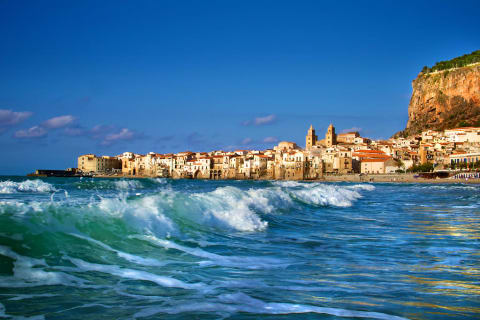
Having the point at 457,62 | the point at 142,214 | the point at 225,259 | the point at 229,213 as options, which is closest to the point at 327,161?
the point at 457,62

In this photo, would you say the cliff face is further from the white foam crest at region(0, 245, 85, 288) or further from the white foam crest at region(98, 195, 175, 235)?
the white foam crest at region(0, 245, 85, 288)

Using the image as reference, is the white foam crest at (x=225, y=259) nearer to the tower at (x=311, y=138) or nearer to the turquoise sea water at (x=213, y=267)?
the turquoise sea water at (x=213, y=267)

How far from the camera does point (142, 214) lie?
8.66 metres

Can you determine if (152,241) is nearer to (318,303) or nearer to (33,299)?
(33,299)

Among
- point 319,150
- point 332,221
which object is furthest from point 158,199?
point 319,150

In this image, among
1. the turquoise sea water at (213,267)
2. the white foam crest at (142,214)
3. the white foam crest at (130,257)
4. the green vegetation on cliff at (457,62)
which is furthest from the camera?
the green vegetation on cliff at (457,62)

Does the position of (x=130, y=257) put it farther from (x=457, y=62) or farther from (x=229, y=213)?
(x=457, y=62)

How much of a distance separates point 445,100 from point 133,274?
123084mm

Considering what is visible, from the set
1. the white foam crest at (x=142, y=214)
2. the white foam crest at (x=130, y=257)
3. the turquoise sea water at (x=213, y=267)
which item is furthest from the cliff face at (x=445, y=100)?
the white foam crest at (x=130, y=257)

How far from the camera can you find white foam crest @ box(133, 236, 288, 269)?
6.10m

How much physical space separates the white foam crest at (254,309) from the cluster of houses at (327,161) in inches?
3239

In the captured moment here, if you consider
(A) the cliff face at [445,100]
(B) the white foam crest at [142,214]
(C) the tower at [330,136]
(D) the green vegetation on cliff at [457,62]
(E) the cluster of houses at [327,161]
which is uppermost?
(D) the green vegetation on cliff at [457,62]

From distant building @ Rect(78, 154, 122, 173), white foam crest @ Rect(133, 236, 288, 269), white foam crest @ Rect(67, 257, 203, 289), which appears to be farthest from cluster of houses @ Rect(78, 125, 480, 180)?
white foam crest @ Rect(67, 257, 203, 289)

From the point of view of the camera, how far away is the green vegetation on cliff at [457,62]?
115m
